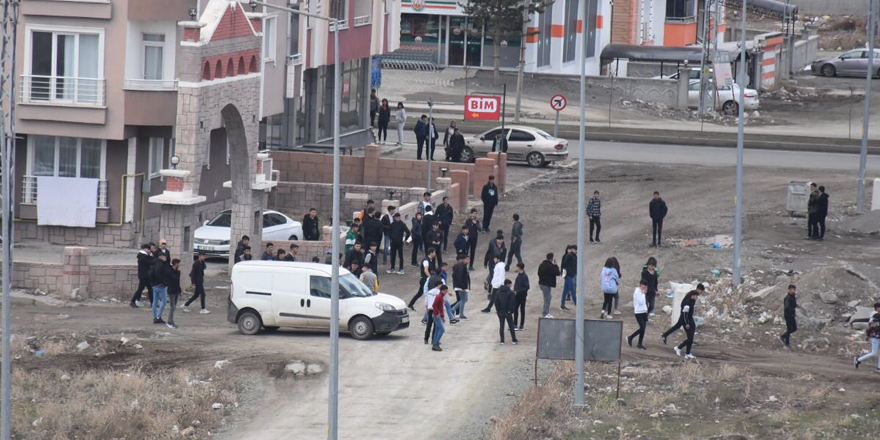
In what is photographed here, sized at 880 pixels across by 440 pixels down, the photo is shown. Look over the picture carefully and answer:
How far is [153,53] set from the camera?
34875 millimetres

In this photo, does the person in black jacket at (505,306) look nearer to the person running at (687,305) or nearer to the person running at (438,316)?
the person running at (438,316)

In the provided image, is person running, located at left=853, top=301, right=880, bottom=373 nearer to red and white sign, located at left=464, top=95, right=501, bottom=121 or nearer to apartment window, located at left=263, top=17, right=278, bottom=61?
apartment window, located at left=263, top=17, right=278, bottom=61

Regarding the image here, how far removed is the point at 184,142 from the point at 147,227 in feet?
17.0

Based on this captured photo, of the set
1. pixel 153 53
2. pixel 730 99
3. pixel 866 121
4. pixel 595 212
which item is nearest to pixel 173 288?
pixel 153 53

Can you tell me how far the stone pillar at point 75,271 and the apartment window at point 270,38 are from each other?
39.7 ft

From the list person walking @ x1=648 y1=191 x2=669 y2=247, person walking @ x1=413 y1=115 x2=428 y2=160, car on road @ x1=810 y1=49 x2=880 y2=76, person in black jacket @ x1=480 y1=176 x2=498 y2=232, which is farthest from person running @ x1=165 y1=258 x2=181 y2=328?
car on road @ x1=810 y1=49 x2=880 y2=76

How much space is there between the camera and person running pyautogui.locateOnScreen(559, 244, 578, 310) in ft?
101

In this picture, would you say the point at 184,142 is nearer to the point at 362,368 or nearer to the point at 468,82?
the point at 362,368

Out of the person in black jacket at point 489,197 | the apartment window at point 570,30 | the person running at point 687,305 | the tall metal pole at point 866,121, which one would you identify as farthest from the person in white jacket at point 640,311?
the apartment window at point 570,30

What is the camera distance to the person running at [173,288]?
93.2 ft

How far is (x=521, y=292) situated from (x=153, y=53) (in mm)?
11580

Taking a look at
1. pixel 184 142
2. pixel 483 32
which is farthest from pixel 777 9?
pixel 184 142

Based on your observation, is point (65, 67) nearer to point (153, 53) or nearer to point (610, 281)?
point (153, 53)

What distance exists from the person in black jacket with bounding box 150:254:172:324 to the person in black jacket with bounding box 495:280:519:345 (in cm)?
629
